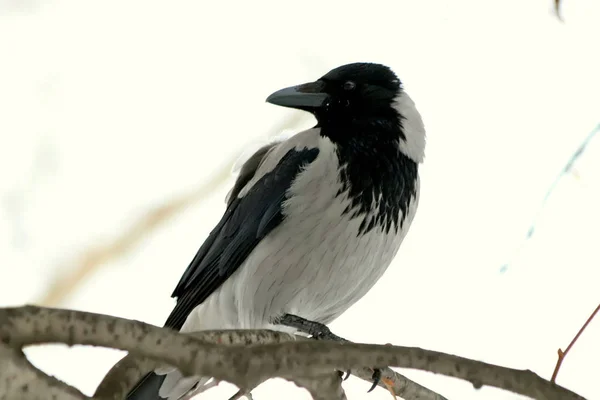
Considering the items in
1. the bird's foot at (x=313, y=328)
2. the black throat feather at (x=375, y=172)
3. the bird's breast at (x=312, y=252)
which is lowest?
the bird's foot at (x=313, y=328)

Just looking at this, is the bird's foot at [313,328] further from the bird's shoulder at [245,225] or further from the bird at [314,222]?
the bird's shoulder at [245,225]

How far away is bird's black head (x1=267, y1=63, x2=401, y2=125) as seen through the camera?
3664 mm

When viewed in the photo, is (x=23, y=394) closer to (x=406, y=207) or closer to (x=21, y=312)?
(x=21, y=312)

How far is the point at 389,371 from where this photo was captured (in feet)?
9.77

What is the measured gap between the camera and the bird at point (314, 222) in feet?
10.9

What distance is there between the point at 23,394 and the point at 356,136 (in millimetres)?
2041

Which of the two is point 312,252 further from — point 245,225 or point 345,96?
point 345,96

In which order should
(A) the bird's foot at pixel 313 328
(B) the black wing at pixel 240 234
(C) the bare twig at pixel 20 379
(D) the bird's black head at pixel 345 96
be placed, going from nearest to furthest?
(C) the bare twig at pixel 20 379, (A) the bird's foot at pixel 313 328, (B) the black wing at pixel 240 234, (D) the bird's black head at pixel 345 96

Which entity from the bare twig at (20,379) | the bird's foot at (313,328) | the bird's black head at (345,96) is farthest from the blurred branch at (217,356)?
the bird's black head at (345,96)

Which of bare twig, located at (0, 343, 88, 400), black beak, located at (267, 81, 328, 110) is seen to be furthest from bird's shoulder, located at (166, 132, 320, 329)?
bare twig, located at (0, 343, 88, 400)

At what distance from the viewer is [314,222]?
331 centimetres

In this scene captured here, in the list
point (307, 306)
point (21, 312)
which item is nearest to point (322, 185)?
point (307, 306)

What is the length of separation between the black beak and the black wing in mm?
224

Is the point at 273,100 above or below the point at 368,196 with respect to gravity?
above
